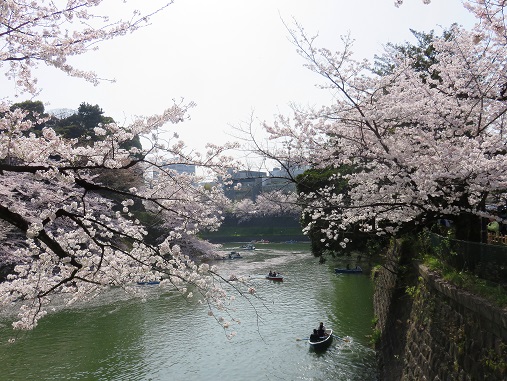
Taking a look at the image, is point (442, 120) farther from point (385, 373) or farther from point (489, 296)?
point (385, 373)

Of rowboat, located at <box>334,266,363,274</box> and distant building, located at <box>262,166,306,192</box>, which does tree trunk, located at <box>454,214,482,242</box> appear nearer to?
distant building, located at <box>262,166,306,192</box>

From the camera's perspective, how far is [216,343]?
12.5 meters

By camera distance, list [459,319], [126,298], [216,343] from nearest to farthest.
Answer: [459,319], [216,343], [126,298]

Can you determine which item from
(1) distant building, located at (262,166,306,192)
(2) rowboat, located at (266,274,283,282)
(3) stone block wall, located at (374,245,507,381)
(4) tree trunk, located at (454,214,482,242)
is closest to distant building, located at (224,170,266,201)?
(1) distant building, located at (262,166,306,192)

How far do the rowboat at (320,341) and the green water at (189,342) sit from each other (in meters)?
0.19

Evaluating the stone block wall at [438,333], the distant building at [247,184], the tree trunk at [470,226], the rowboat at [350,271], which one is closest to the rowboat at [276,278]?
the rowboat at [350,271]

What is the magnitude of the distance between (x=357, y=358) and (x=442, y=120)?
253 inches

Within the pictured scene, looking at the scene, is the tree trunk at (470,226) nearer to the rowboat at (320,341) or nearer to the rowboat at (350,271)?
the rowboat at (320,341)

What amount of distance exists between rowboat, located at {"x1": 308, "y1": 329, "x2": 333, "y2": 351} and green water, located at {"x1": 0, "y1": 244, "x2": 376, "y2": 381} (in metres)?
0.19

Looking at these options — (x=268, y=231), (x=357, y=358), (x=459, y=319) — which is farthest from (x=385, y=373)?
(x=268, y=231)

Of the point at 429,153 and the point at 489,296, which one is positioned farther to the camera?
the point at 429,153

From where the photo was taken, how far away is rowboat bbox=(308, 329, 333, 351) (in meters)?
11.4

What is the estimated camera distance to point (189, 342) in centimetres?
1255

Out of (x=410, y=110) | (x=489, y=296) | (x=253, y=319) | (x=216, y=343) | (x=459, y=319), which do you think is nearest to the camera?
(x=489, y=296)
